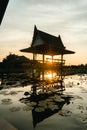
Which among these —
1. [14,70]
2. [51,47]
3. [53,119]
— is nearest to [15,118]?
[53,119]

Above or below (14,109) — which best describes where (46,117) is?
below

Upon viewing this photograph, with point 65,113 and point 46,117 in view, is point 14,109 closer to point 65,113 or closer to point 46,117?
point 46,117

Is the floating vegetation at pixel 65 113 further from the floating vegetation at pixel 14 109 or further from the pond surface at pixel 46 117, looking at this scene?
the floating vegetation at pixel 14 109

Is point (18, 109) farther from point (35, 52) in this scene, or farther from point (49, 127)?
point (35, 52)

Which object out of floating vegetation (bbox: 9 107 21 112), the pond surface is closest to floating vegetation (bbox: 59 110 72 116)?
the pond surface

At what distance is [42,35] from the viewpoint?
20.6 m

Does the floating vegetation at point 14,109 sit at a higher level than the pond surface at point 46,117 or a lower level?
higher

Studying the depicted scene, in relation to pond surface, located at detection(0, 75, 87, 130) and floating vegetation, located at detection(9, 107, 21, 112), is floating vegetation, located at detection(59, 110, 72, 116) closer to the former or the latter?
pond surface, located at detection(0, 75, 87, 130)

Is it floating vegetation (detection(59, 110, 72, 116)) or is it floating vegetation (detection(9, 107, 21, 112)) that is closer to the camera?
floating vegetation (detection(59, 110, 72, 116))

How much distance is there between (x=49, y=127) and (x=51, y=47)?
14.5 meters

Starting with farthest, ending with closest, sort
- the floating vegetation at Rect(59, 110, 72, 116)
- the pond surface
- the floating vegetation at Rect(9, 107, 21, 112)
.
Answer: the floating vegetation at Rect(9, 107, 21, 112) → the floating vegetation at Rect(59, 110, 72, 116) → the pond surface

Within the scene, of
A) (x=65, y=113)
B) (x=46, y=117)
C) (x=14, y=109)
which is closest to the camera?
(x=46, y=117)

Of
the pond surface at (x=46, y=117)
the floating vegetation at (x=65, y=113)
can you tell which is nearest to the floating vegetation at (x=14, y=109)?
the pond surface at (x=46, y=117)

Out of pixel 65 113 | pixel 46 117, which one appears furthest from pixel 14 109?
pixel 65 113
